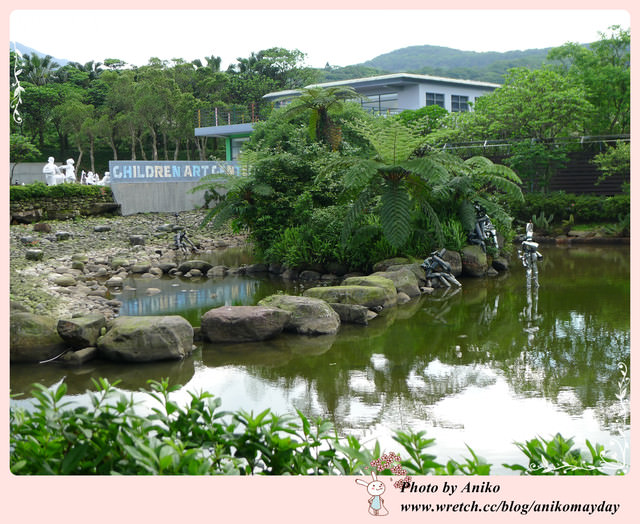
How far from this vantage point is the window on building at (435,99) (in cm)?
2917

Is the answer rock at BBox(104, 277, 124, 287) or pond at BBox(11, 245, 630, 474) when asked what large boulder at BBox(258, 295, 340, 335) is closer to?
pond at BBox(11, 245, 630, 474)

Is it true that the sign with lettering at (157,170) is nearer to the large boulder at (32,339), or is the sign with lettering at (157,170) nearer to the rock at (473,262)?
the rock at (473,262)

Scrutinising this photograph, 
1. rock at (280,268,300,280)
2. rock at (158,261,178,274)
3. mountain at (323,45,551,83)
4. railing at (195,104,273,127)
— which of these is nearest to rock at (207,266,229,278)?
rock at (158,261,178,274)

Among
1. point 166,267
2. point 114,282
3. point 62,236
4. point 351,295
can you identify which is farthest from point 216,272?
point 62,236

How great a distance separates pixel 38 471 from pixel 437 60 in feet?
212

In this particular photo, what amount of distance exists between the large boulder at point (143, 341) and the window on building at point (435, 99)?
82.2 ft

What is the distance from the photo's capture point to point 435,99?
2942cm

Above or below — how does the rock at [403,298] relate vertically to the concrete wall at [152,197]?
below

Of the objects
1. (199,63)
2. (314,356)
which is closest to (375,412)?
(314,356)

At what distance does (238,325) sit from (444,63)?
6175cm

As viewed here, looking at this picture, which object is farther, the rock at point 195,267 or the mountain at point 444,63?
the mountain at point 444,63

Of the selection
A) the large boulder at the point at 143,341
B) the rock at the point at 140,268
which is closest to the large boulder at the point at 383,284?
the large boulder at the point at 143,341

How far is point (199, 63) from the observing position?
119ft

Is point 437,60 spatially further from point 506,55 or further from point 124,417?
point 124,417
